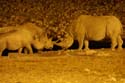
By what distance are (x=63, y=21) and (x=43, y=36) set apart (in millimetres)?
3289

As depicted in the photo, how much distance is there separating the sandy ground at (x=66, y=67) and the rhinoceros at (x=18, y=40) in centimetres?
100

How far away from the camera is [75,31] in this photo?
13.8 metres

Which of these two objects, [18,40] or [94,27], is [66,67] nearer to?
[18,40]

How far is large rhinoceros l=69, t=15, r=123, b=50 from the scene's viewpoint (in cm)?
1355

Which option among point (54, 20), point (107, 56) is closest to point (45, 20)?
point (54, 20)

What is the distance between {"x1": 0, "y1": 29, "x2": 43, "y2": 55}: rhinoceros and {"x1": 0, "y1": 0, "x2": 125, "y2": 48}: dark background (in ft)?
6.76

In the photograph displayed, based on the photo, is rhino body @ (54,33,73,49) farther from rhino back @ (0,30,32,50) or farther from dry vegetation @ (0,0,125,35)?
dry vegetation @ (0,0,125,35)

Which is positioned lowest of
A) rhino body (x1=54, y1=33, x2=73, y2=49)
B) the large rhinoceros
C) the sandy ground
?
the sandy ground

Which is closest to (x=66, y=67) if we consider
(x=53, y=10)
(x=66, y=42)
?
(x=66, y=42)

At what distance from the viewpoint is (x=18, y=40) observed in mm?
13281

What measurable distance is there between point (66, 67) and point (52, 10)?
9282 mm

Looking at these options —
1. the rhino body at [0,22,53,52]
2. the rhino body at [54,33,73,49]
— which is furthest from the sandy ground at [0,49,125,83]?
the rhino body at [0,22,53,52]

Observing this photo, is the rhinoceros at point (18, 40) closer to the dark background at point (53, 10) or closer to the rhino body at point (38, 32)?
the rhino body at point (38, 32)

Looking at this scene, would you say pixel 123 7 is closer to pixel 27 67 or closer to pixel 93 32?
pixel 93 32
